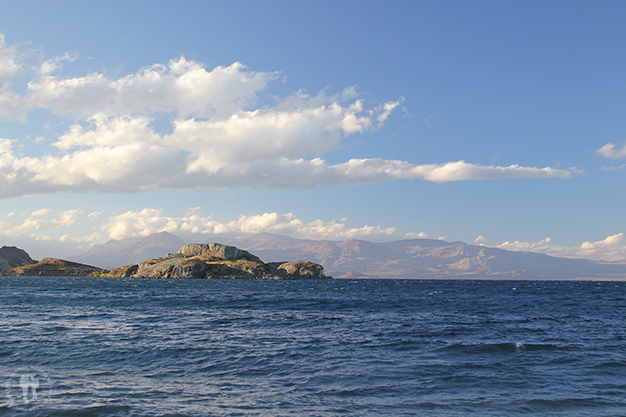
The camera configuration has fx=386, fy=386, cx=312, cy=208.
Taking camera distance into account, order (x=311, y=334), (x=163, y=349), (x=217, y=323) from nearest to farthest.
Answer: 1. (x=163, y=349)
2. (x=311, y=334)
3. (x=217, y=323)

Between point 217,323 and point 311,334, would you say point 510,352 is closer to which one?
point 311,334

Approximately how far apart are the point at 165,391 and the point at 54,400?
191 inches

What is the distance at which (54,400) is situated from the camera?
707 inches

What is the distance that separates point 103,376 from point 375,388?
15503 mm

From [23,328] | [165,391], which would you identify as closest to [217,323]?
[23,328]

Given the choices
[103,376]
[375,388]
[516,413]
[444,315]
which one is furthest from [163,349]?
[444,315]

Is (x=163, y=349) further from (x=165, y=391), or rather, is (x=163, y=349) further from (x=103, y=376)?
(x=165, y=391)

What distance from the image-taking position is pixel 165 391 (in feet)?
64.7

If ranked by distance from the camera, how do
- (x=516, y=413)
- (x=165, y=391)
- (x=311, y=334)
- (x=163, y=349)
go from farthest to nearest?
(x=311, y=334) → (x=163, y=349) → (x=165, y=391) → (x=516, y=413)

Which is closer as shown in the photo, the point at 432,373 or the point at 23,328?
the point at 432,373

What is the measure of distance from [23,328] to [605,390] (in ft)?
154

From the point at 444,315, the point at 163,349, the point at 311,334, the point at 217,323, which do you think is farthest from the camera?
the point at 444,315

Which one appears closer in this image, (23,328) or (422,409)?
(422,409)

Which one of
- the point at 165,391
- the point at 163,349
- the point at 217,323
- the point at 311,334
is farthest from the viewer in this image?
the point at 217,323
